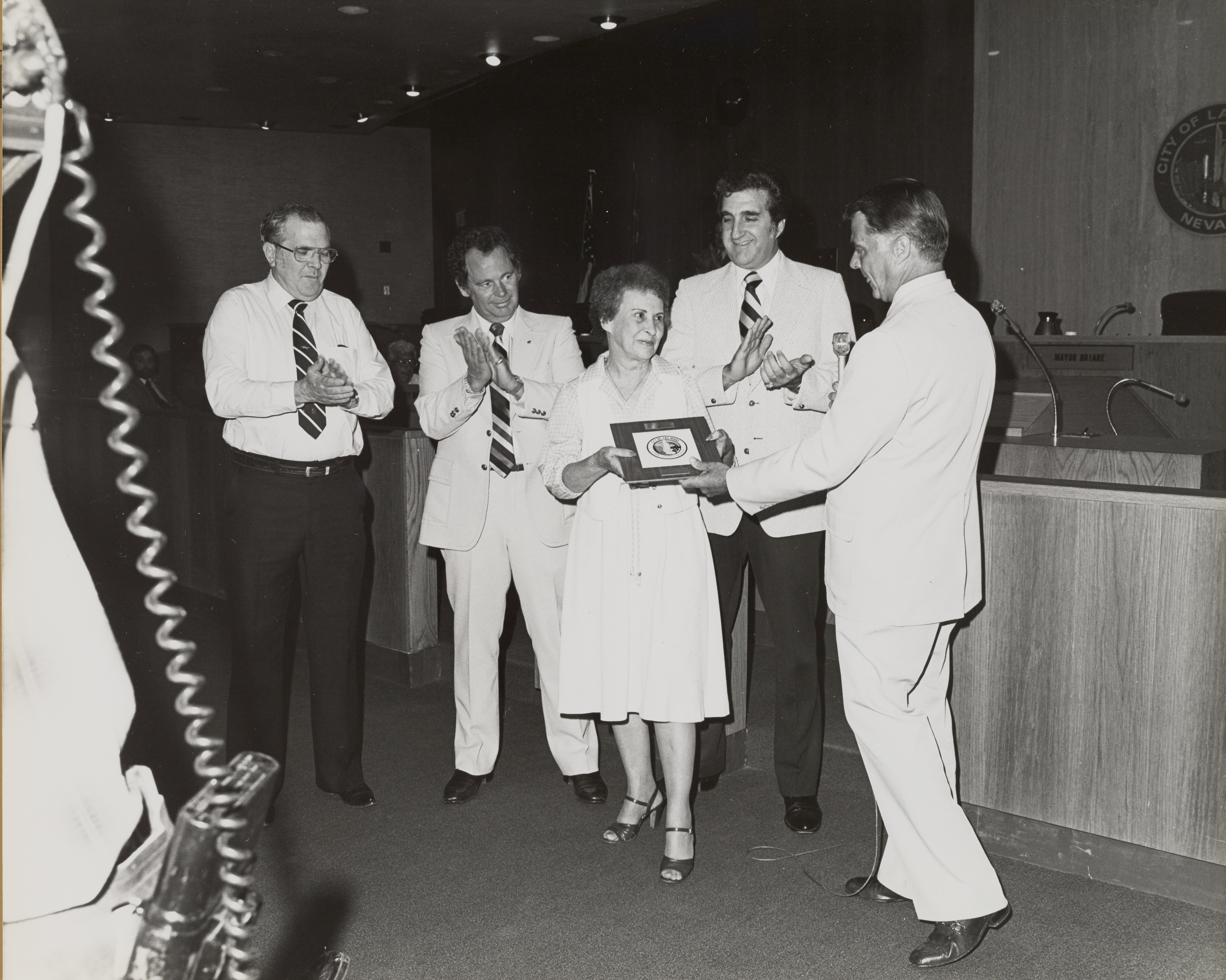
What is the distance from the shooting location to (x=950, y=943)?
245cm

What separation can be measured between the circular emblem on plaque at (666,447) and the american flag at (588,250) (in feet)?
28.6

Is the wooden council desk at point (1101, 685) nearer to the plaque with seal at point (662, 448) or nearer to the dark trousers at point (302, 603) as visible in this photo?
the plaque with seal at point (662, 448)

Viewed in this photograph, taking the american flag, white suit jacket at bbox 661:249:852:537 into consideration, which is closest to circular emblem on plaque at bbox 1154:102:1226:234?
the american flag

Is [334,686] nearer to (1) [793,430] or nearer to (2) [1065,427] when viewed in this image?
(1) [793,430]

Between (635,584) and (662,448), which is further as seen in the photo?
(635,584)

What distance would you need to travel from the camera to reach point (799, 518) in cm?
312

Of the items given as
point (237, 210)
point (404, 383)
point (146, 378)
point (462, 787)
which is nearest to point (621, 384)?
point (462, 787)

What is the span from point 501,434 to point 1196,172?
245 inches

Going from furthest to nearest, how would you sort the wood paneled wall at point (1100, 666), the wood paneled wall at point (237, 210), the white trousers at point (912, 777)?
the wood paneled wall at point (237, 210) < the wood paneled wall at point (1100, 666) < the white trousers at point (912, 777)

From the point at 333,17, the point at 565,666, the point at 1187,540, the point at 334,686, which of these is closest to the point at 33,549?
the point at 565,666

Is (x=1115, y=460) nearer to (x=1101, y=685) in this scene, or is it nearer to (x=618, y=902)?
(x=1101, y=685)

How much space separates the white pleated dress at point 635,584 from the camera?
2914 millimetres

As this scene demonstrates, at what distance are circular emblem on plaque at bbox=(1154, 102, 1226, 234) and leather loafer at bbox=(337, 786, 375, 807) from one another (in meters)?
6.78

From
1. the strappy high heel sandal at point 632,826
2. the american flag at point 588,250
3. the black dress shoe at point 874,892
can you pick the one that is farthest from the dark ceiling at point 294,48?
the black dress shoe at point 874,892
